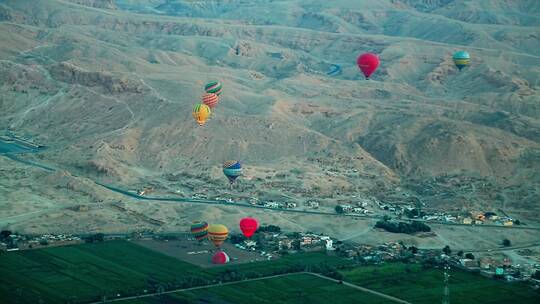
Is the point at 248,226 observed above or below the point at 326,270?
above

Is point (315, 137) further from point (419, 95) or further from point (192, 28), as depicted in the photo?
point (192, 28)

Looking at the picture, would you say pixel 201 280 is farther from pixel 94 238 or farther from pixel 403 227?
pixel 403 227

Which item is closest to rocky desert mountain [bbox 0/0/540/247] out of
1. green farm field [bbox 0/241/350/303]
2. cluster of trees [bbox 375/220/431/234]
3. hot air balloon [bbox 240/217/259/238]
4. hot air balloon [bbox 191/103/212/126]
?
hot air balloon [bbox 191/103/212/126]

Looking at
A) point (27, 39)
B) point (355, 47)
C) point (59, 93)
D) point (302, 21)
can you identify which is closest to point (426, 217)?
point (59, 93)

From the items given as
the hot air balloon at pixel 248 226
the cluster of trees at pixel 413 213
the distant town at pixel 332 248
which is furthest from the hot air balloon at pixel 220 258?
the cluster of trees at pixel 413 213

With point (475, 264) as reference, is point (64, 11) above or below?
above

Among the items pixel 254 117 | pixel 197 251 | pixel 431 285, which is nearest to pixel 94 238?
pixel 197 251
